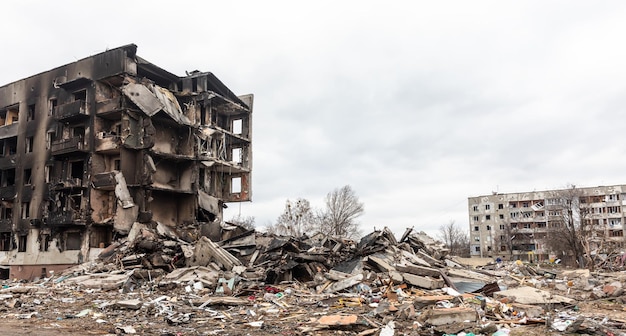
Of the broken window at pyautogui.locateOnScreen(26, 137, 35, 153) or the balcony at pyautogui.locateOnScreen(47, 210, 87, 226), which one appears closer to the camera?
the balcony at pyautogui.locateOnScreen(47, 210, 87, 226)

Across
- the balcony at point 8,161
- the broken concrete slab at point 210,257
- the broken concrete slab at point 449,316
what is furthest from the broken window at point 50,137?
the broken concrete slab at point 449,316

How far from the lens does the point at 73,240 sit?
1178 inches

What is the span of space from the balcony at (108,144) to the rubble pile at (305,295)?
8.56 m

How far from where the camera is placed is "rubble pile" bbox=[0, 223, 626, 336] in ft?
27.9

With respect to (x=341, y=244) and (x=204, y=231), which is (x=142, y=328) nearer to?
(x=341, y=244)

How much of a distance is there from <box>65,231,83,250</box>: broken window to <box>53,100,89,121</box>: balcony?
759 cm

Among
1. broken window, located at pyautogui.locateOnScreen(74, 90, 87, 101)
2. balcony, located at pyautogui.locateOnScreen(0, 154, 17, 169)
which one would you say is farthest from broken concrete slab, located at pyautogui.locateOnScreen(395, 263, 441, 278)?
balcony, located at pyautogui.locateOnScreen(0, 154, 17, 169)

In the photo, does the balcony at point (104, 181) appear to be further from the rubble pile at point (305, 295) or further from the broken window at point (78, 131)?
the rubble pile at point (305, 295)

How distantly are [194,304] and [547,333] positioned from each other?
8.11 metres

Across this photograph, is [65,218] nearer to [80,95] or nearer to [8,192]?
[80,95]

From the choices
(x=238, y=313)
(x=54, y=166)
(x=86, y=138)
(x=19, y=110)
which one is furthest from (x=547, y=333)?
(x=19, y=110)

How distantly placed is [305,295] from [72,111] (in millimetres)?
24407

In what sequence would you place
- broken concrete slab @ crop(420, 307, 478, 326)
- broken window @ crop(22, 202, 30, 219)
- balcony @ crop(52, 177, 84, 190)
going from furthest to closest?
broken window @ crop(22, 202, 30, 219), balcony @ crop(52, 177, 84, 190), broken concrete slab @ crop(420, 307, 478, 326)

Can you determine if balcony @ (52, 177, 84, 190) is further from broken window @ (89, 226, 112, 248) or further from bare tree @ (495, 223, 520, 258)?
bare tree @ (495, 223, 520, 258)
